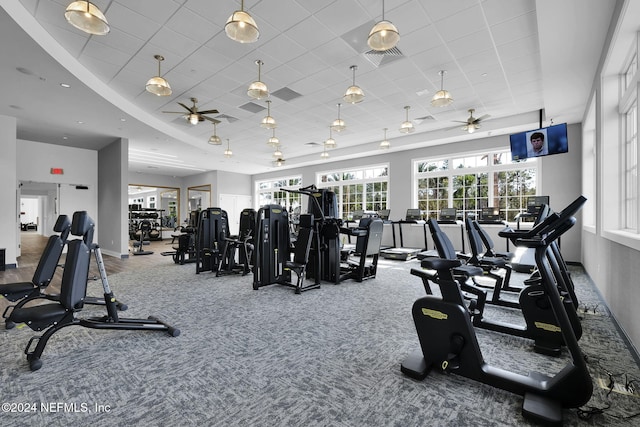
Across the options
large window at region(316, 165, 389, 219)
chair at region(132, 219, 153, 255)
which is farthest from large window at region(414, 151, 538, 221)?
chair at region(132, 219, 153, 255)

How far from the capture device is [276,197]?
15.8 meters

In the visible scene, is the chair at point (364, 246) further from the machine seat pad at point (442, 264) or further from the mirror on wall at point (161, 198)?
the mirror on wall at point (161, 198)

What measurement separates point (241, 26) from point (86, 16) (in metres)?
1.63

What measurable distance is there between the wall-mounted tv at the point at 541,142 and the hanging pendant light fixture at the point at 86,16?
7863mm

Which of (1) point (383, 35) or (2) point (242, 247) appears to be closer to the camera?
(1) point (383, 35)

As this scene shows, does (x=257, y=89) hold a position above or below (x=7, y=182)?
above

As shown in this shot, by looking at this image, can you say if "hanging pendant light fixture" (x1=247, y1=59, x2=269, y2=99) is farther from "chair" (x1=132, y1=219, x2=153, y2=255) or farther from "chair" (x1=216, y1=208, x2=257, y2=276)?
"chair" (x1=132, y1=219, x2=153, y2=255)

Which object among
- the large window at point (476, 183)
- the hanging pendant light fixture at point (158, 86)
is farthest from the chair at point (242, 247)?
the large window at point (476, 183)

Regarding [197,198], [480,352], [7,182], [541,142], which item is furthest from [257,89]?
[197,198]

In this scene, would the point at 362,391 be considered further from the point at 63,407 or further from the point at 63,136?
the point at 63,136

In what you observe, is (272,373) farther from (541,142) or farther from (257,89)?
(541,142)

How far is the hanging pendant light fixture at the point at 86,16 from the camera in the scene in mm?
3061

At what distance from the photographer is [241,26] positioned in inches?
128

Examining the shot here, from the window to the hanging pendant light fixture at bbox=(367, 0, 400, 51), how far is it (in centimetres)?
1081
